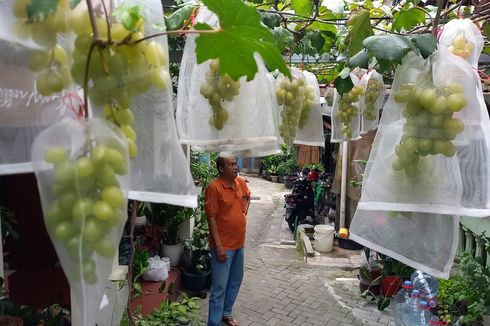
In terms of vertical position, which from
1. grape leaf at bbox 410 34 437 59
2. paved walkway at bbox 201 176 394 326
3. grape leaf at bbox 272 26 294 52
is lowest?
paved walkway at bbox 201 176 394 326

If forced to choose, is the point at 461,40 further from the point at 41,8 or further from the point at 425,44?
the point at 41,8

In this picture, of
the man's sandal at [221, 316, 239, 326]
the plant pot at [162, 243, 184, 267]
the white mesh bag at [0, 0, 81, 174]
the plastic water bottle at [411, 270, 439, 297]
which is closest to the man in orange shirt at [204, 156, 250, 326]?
the man's sandal at [221, 316, 239, 326]

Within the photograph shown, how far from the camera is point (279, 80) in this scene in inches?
84.9

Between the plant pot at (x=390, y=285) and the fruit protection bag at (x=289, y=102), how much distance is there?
3.77 metres

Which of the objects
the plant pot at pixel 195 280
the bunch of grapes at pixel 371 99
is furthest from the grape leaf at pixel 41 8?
the plant pot at pixel 195 280

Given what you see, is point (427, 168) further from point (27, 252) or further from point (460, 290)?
point (27, 252)

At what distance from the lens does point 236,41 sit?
99cm

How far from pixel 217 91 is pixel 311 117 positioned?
1154mm

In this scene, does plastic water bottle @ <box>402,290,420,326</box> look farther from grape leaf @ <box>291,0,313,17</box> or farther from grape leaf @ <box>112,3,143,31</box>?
grape leaf @ <box>112,3,143,31</box>

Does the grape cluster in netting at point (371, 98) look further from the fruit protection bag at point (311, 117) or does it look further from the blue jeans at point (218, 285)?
the blue jeans at point (218, 285)

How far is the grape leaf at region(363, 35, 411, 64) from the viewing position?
1.36 metres

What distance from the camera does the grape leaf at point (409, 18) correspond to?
2000mm

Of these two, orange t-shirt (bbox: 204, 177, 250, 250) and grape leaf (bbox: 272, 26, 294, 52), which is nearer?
grape leaf (bbox: 272, 26, 294, 52)

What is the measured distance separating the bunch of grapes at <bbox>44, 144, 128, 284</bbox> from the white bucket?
686 cm
